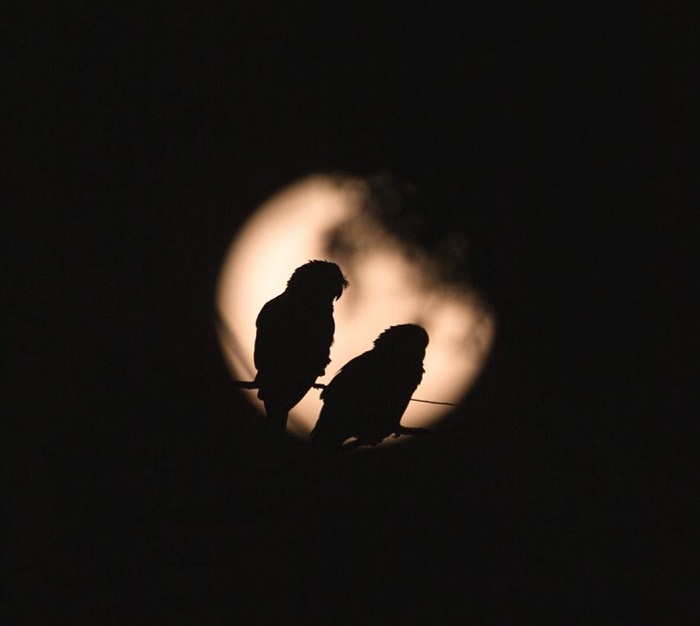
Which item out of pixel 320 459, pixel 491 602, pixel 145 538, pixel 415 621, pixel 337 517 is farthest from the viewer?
pixel 337 517

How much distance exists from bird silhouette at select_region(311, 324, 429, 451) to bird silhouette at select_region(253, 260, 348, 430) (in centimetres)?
24

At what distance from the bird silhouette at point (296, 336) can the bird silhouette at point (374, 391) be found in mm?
237

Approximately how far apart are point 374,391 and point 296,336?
694 millimetres

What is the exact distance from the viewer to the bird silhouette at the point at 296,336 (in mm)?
4477

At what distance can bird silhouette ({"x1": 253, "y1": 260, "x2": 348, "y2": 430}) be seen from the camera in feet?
14.7

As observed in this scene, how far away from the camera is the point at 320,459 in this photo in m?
4.21

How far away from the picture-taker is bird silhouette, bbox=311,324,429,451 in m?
4.50

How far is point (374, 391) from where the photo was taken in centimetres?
466

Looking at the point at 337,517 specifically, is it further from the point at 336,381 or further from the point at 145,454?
the point at 336,381

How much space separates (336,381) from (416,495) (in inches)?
228

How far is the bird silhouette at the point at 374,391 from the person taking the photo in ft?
14.8

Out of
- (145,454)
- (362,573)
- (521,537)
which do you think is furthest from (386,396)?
(521,537)

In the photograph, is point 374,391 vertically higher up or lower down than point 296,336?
lower down

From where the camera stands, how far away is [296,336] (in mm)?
4750
